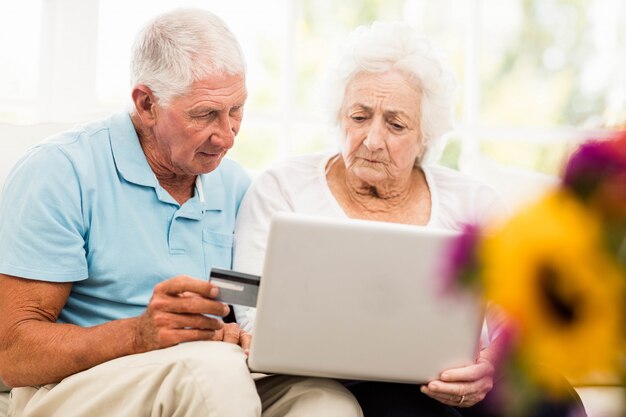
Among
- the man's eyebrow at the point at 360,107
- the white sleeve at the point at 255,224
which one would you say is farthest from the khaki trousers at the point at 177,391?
the man's eyebrow at the point at 360,107

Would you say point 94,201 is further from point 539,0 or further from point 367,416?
point 539,0

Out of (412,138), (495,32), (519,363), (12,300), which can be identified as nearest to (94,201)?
(12,300)

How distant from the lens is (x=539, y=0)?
427 centimetres

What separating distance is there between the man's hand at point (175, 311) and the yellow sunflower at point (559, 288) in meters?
1.03

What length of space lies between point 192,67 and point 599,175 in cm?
138

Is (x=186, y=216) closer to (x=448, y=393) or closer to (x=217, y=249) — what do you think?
(x=217, y=249)

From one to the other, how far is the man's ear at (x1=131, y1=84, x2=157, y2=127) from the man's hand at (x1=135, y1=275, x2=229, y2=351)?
0.50 metres

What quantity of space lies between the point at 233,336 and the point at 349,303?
438mm

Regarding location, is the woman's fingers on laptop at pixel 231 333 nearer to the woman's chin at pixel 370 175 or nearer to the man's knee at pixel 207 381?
the man's knee at pixel 207 381

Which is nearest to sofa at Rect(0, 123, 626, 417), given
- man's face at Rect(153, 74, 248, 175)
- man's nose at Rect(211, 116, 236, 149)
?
man's face at Rect(153, 74, 248, 175)

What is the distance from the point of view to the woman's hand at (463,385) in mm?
1457

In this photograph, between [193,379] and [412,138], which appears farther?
[412,138]

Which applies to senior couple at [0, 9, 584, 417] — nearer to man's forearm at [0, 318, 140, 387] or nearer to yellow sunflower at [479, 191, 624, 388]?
man's forearm at [0, 318, 140, 387]

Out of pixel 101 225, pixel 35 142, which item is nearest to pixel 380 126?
pixel 101 225
